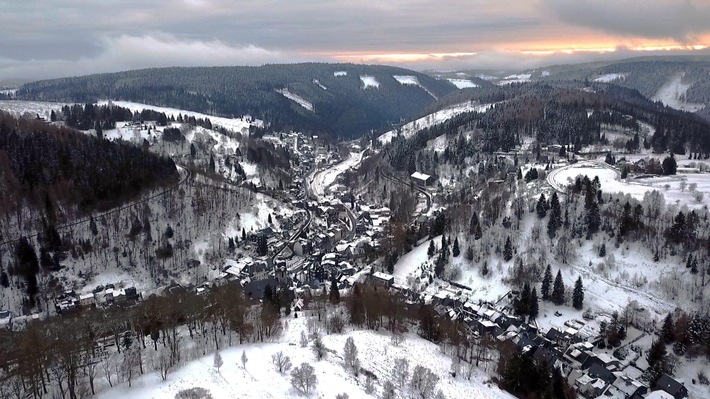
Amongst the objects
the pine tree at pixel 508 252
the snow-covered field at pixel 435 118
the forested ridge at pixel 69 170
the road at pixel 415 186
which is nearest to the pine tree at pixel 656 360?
the pine tree at pixel 508 252

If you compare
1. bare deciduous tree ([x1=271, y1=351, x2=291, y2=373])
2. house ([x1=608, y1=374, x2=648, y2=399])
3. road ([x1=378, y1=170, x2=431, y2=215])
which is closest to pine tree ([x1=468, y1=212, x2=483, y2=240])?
road ([x1=378, y1=170, x2=431, y2=215])

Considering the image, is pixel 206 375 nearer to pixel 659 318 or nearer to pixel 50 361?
pixel 50 361

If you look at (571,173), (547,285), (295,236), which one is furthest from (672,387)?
(295,236)

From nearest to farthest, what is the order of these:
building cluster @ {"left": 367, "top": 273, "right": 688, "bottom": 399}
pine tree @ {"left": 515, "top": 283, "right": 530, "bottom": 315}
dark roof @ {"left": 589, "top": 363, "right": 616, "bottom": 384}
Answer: building cluster @ {"left": 367, "top": 273, "right": 688, "bottom": 399} → dark roof @ {"left": 589, "top": 363, "right": 616, "bottom": 384} → pine tree @ {"left": 515, "top": 283, "right": 530, "bottom": 315}

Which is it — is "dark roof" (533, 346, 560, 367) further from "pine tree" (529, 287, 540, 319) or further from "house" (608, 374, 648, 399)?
"pine tree" (529, 287, 540, 319)

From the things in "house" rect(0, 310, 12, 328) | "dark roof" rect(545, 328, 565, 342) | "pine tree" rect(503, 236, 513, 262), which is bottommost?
"dark roof" rect(545, 328, 565, 342)

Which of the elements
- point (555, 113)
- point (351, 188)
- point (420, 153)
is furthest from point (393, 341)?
point (555, 113)

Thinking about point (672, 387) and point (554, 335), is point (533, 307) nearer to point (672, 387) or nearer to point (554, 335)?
point (554, 335)
